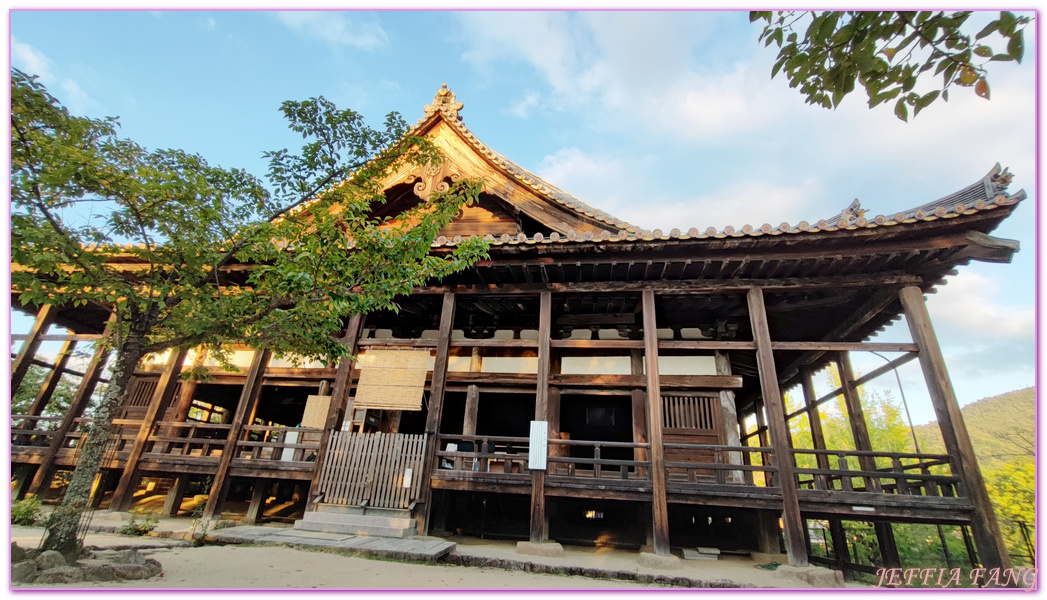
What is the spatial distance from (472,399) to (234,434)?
503 centimetres

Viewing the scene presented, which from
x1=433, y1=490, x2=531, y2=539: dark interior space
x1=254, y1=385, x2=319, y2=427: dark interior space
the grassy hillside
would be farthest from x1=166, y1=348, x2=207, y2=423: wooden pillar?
the grassy hillside

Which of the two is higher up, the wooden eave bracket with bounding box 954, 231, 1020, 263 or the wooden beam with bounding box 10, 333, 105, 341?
the wooden eave bracket with bounding box 954, 231, 1020, 263

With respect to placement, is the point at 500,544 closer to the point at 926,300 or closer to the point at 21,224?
the point at 21,224

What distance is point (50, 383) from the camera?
1248 cm

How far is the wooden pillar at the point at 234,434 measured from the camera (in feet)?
29.9

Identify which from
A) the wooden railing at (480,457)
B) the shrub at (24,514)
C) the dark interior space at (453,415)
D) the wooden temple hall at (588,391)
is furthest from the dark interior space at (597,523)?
the shrub at (24,514)

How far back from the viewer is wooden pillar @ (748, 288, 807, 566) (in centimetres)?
738

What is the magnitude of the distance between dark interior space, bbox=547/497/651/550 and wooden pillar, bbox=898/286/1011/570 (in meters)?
5.22

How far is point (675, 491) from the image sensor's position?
8172 mm

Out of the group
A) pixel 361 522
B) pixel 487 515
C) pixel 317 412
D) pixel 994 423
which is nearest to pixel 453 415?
pixel 487 515

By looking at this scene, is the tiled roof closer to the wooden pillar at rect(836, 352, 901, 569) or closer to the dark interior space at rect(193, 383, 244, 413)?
the wooden pillar at rect(836, 352, 901, 569)

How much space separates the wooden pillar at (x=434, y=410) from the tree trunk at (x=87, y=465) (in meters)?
4.90

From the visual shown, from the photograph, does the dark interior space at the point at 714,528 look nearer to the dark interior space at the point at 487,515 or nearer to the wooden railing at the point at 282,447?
the dark interior space at the point at 487,515

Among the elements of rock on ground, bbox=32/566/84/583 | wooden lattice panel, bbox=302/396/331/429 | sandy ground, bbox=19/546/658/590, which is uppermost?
wooden lattice panel, bbox=302/396/331/429
